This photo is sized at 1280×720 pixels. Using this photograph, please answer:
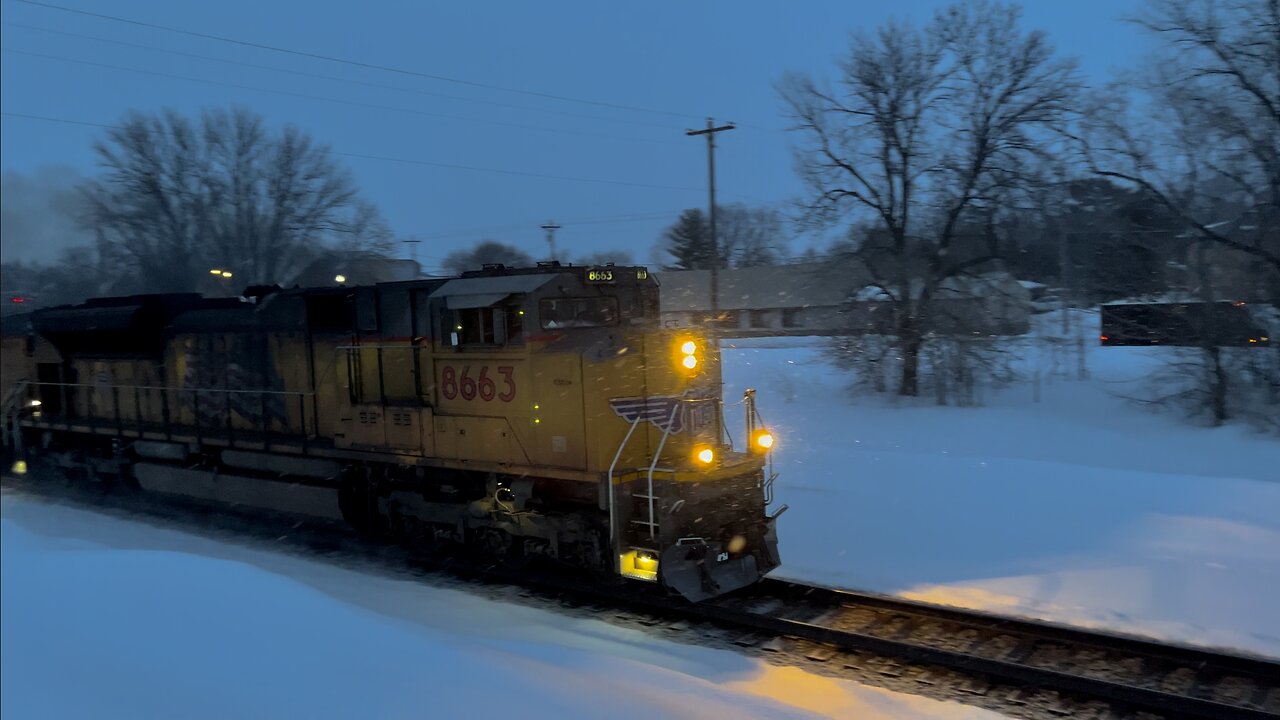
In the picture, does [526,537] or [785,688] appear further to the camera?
[526,537]

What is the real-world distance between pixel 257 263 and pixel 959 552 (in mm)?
25916

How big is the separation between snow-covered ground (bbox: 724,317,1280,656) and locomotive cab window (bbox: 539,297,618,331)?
3.31 meters

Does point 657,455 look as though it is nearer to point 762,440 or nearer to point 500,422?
point 762,440

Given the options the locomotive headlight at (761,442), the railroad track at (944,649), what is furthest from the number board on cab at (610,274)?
the railroad track at (944,649)

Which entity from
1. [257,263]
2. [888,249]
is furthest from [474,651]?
[257,263]

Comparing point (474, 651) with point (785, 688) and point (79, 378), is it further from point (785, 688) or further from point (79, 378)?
point (79, 378)

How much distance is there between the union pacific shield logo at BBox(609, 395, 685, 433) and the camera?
24.0 ft

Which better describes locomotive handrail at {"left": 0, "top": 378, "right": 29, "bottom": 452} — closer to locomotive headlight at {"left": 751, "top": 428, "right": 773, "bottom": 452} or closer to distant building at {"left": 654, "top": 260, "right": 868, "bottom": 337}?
distant building at {"left": 654, "top": 260, "right": 868, "bottom": 337}

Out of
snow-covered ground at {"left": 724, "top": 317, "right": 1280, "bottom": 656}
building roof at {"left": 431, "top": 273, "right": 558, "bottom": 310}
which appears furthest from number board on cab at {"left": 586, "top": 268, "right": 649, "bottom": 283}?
snow-covered ground at {"left": 724, "top": 317, "right": 1280, "bottom": 656}

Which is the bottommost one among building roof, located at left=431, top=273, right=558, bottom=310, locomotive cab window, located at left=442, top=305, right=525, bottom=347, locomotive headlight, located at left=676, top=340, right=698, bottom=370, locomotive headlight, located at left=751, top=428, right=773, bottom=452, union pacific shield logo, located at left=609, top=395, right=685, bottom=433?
locomotive headlight, located at left=751, top=428, right=773, bottom=452

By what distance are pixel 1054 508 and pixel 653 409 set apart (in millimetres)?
5479

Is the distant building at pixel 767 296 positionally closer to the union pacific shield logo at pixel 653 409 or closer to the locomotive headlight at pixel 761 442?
the locomotive headlight at pixel 761 442

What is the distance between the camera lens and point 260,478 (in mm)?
10789

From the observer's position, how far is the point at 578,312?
777 centimetres
